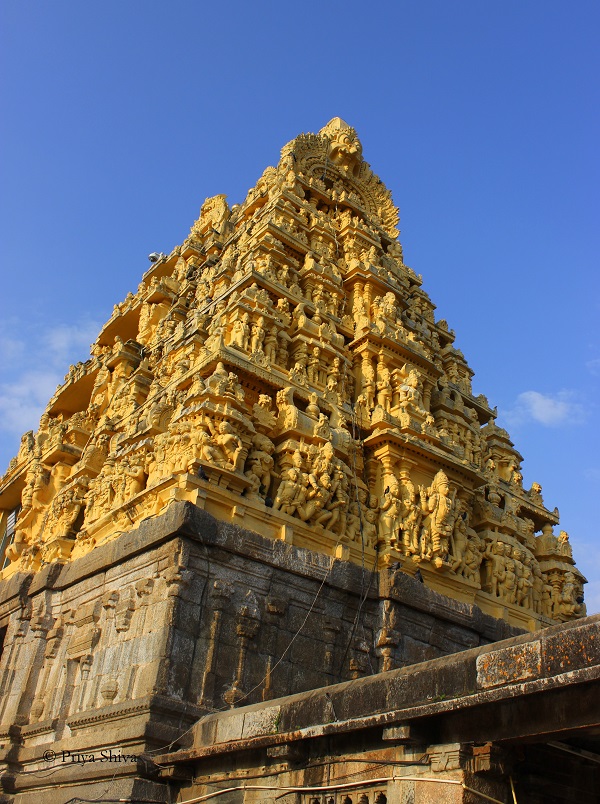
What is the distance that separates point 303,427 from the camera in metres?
14.3

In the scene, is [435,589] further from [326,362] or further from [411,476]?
[326,362]

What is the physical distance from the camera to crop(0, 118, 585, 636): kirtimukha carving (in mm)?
13367

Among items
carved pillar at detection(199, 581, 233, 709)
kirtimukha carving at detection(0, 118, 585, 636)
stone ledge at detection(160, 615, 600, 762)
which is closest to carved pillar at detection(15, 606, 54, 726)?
kirtimukha carving at detection(0, 118, 585, 636)

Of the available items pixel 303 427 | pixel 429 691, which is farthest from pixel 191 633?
pixel 429 691

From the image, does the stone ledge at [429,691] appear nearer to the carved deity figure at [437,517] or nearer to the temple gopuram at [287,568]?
the temple gopuram at [287,568]

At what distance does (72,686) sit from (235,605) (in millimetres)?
3528

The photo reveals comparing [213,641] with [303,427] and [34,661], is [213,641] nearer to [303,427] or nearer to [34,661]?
[303,427]

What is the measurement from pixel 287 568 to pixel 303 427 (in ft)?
10.1

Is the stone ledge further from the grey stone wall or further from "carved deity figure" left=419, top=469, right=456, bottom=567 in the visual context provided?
"carved deity figure" left=419, top=469, right=456, bottom=567

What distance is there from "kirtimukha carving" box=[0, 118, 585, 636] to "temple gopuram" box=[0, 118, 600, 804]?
70 millimetres

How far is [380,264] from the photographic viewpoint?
21.8 metres

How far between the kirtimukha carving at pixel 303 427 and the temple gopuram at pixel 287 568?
7 centimetres

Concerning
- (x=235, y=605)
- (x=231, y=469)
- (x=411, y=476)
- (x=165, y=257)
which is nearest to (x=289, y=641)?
(x=235, y=605)

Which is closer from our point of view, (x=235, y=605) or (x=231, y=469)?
(x=235, y=605)
